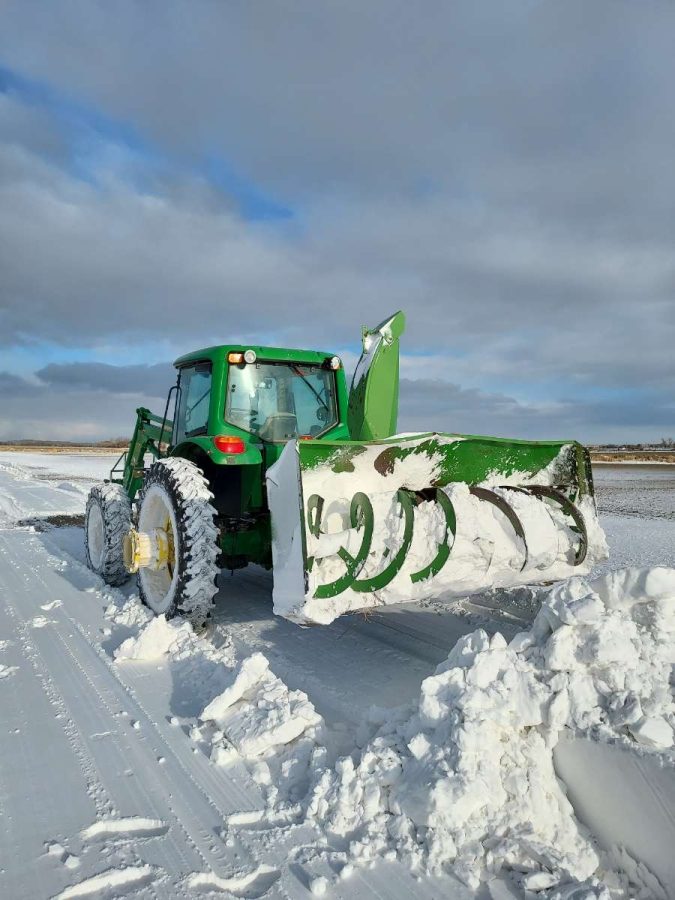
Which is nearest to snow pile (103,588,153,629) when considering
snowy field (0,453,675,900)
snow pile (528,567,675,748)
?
snowy field (0,453,675,900)

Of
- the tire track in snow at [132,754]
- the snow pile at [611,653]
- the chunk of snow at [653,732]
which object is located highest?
the snow pile at [611,653]

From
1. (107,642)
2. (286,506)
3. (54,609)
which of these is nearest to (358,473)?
(286,506)

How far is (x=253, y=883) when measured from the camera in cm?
194

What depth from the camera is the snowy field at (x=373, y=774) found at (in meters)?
1.94

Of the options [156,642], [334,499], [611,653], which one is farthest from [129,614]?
[611,653]

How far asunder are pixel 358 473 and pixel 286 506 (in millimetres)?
537

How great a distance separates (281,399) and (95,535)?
8.94ft

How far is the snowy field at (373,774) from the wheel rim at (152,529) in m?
1.23

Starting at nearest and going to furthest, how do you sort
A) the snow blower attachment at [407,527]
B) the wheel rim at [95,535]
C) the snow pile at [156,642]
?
the snow blower attachment at [407,527]
the snow pile at [156,642]
the wheel rim at [95,535]

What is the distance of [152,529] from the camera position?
4.88m

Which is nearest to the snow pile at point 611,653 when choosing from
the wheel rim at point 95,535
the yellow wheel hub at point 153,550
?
the yellow wheel hub at point 153,550

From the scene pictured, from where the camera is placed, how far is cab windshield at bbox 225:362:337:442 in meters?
4.82

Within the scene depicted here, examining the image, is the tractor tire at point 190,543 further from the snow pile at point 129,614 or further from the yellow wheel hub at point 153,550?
the yellow wheel hub at point 153,550

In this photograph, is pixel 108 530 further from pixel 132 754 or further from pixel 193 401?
pixel 132 754
